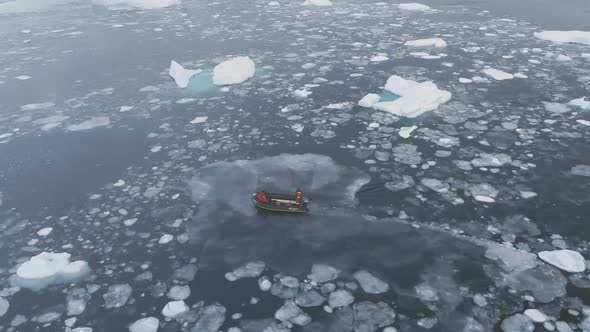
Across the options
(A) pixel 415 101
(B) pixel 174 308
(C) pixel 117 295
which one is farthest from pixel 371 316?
(A) pixel 415 101

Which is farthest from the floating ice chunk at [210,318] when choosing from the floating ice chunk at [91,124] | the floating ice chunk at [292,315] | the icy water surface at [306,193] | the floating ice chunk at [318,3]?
the floating ice chunk at [318,3]

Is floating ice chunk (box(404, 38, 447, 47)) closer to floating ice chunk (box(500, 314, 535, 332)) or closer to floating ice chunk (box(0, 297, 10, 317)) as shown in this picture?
floating ice chunk (box(500, 314, 535, 332))

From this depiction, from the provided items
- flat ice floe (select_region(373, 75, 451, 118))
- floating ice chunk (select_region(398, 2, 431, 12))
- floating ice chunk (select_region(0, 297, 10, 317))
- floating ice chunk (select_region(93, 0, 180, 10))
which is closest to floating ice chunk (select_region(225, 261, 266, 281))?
floating ice chunk (select_region(0, 297, 10, 317))

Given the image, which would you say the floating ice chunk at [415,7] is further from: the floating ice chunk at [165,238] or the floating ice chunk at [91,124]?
the floating ice chunk at [165,238]

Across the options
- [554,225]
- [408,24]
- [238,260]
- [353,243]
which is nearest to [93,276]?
[238,260]

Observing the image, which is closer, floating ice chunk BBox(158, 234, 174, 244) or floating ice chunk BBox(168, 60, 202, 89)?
floating ice chunk BBox(158, 234, 174, 244)

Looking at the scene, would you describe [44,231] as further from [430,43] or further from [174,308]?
[430,43]
